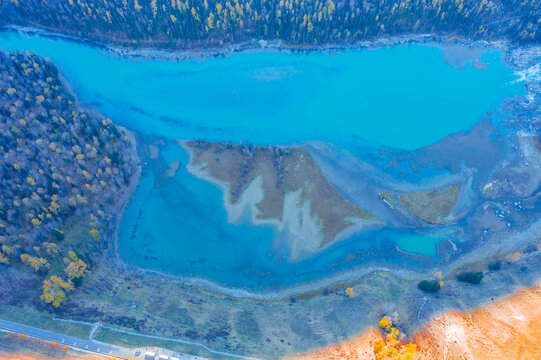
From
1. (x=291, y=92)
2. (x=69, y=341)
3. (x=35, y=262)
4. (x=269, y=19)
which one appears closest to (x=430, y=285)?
(x=291, y=92)

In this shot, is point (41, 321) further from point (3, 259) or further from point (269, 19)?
point (269, 19)

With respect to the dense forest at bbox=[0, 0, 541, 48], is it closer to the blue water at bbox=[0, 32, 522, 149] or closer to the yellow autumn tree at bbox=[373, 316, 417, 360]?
the blue water at bbox=[0, 32, 522, 149]

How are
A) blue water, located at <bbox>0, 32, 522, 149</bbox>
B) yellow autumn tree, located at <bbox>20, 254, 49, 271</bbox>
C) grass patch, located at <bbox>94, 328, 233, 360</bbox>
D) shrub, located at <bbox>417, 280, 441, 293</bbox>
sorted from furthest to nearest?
blue water, located at <bbox>0, 32, 522, 149</bbox>
shrub, located at <bbox>417, 280, 441, 293</bbox>
yellow autumn tree, located at <bbox>20, 254, 49, 271</bbox>
grass patch, located at <bbox>94, 328, 233, 360</bbox>

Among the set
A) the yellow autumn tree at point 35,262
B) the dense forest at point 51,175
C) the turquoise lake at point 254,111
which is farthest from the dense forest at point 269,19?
the yellow autumn tree at point 35,262

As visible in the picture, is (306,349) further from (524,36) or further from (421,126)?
(524,36)

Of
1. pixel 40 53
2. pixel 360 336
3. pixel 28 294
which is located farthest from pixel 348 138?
pixel 40 53

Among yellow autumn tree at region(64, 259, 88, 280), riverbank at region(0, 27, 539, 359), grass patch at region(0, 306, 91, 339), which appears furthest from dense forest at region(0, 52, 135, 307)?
riverbank at region(0, 27, 539, 359)

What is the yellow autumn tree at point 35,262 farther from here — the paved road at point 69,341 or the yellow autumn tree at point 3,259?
the paved road at point 69,341
